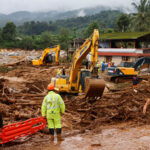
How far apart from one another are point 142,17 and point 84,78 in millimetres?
37257

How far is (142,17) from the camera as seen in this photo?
43.7 m

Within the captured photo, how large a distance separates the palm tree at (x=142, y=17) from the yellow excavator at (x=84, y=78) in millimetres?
36372

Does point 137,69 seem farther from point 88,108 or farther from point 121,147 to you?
point 121,147

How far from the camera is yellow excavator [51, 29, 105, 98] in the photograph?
8.49 metres

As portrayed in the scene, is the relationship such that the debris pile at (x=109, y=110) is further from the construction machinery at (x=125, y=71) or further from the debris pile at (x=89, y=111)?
the construction machinery at (x=125, y=71)

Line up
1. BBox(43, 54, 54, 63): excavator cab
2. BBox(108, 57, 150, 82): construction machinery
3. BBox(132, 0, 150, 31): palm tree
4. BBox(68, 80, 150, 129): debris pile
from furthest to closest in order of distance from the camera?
BBox(132, 0, 150, 31): palm tree
BBox(43, 54, 54, 63): excavator cab
BBox(108, 57, 150, 82): construction machinery
BBox(68, 80, 150, 129): debris pile

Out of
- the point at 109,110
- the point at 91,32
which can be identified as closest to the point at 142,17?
the point at 91,32

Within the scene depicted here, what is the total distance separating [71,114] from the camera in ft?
27.6

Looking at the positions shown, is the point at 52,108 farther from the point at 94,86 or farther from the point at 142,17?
the point at 142,17

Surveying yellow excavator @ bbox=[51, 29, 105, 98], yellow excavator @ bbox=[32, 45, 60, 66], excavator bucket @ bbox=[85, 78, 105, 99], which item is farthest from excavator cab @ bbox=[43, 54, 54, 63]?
excavator bucket @ bbox=[85, 78, 105, 99]

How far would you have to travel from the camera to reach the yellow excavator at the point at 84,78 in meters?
8.49

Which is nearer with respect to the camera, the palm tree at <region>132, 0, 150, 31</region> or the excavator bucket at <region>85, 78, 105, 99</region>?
the excavator bucket at <region>85, 78, 105, 99</region>

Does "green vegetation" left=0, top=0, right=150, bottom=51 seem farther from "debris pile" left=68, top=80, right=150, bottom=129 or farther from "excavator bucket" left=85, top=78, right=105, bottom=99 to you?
"excavator bucket" left=85, top=78, right=105, bottom=99

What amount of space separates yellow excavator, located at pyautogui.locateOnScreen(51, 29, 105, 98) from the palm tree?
36372 millimetres
